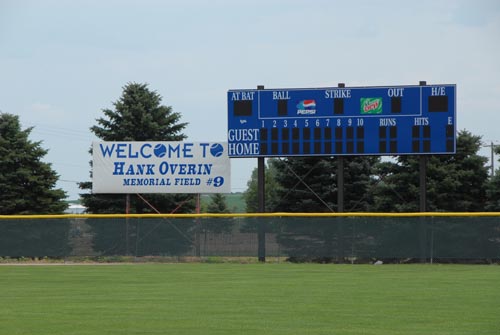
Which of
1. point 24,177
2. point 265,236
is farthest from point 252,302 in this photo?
point 24,177

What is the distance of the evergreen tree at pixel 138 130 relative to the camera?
147ft

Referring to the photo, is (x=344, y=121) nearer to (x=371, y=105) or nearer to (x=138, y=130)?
(x=371, y=105)

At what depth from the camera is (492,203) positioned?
4097cm

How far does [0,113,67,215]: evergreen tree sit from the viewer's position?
147 ft

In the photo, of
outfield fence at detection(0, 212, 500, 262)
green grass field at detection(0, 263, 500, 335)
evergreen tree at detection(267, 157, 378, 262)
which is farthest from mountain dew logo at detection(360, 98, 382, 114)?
green grass field at detection(0, 263, 500, 335)

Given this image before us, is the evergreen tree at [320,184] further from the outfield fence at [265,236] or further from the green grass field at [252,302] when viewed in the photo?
the green grass field at [252,302]

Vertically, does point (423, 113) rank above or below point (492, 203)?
above

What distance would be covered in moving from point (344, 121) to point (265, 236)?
15.6ft

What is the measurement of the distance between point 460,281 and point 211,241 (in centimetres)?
1329

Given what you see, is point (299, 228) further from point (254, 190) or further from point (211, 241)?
point (254, 190)

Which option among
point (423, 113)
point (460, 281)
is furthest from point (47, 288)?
point (423, 113)

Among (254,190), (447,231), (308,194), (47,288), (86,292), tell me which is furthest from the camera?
(254,190)

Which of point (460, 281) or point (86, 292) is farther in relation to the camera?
point (460, 281)

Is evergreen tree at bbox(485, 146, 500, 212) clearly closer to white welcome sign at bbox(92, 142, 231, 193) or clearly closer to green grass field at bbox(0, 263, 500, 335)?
white welcome sign at bbox(92, 142, 231, 193)
